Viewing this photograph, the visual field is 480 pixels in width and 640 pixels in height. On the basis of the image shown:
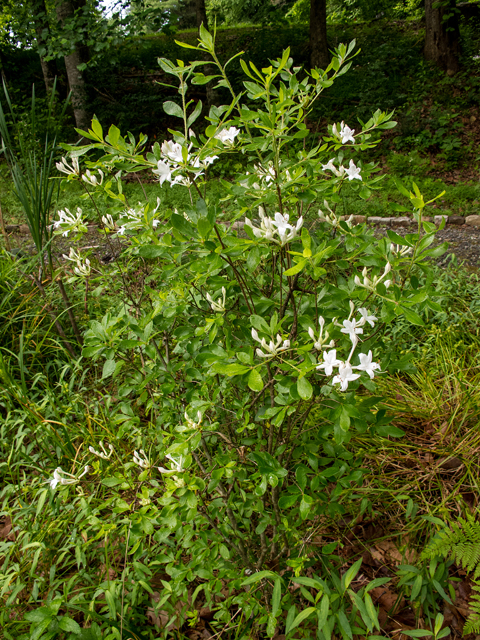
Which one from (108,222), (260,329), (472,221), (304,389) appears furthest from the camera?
(472,221)

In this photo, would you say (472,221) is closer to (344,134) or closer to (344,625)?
(344,134)

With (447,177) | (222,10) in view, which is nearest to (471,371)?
(447,177)

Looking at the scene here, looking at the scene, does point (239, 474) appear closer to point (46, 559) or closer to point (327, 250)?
point (327, 250)

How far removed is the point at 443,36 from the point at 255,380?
10.5 meters

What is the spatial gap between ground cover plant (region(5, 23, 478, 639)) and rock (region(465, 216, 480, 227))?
12.5 feet

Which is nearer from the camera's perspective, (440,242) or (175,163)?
(175,163)

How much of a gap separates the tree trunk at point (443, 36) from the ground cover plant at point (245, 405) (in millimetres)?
9079

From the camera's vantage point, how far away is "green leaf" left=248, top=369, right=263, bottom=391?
994 millimetres

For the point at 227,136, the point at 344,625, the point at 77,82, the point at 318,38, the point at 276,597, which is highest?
the point at 77,82

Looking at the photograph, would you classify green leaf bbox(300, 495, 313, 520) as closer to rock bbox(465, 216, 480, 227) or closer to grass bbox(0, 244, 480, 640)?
grass bbox(0, 244, 480, 640)

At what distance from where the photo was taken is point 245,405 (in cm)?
138

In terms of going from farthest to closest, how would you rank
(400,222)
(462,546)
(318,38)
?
(318,38), (400,222), (462,546)

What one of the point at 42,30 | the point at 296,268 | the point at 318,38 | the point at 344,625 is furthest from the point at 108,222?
Result: the point at 318,38

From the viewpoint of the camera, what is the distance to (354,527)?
1.96m
